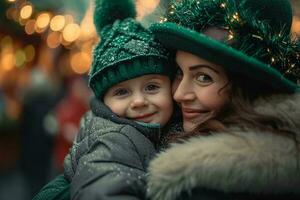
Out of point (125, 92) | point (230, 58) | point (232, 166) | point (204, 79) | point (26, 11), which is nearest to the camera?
point (232, 166)

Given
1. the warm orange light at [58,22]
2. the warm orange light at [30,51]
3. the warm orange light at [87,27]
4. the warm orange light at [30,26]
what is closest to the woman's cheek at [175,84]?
the warm orange light at [87,27]

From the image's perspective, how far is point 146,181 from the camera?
7.65 ft

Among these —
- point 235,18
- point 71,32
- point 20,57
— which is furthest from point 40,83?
point 235,18

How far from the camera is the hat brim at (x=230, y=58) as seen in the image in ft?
7.57

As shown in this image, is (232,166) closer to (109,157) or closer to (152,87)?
(109,157)

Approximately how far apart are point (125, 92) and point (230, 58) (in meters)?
0.80

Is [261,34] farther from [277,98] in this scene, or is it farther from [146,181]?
[146,181]

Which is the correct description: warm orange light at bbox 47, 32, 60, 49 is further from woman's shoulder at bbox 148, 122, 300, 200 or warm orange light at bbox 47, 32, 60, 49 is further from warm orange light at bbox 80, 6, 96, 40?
woman's shoulder at bbox 148, 122, 300, 200

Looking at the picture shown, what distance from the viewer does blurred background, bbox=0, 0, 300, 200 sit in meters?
6.34

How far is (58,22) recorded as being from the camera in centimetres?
657

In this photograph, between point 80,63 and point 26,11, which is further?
point 80,63

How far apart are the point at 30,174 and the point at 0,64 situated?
5.93 ft

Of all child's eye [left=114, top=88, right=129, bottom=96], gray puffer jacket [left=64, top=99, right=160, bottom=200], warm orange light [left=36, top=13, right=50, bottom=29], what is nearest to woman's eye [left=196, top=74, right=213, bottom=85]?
gray puffer jacket [left=64, top=99, right=160, bottom=200]

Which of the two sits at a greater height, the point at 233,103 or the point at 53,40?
the point at 53,40
